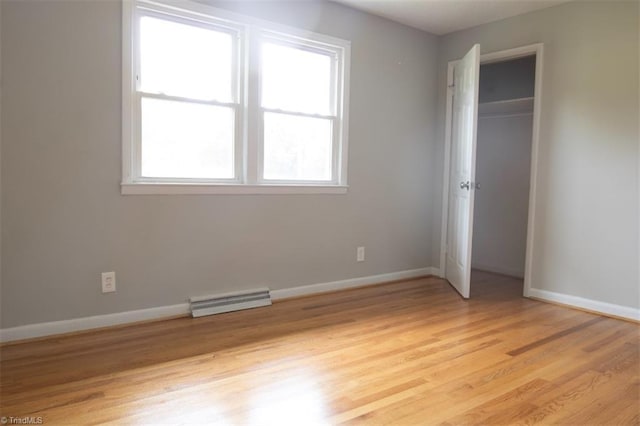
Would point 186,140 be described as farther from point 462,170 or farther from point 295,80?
point 462,170

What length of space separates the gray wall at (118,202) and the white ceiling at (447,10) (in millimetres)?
145

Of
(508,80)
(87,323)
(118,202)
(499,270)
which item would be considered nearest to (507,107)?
(508,80)

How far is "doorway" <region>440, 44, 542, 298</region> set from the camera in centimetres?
396

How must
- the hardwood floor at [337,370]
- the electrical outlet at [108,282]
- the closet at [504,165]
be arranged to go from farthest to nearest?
the closet at [504,165], the electrical outlet at [108,282], the hardwood floor at [337,370]

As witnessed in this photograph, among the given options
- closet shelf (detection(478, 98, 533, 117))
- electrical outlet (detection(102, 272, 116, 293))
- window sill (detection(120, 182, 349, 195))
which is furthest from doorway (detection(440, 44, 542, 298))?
electrical outlet (detection(102, 272, 116, 293))

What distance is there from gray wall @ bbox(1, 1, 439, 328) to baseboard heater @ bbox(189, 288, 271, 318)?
0.21ft

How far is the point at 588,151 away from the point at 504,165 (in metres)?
1.30

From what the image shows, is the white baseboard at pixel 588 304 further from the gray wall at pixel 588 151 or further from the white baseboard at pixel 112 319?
the white baseboard at pixel 112 319

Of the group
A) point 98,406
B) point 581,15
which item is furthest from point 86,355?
point 581,15

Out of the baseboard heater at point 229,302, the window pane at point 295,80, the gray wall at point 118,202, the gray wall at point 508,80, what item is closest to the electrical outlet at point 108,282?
the gray wall at point 118,202

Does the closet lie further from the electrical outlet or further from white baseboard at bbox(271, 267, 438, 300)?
the electrical outlet

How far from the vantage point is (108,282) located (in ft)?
9.21

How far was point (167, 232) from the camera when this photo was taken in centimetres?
299

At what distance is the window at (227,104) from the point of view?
289 centimetres
